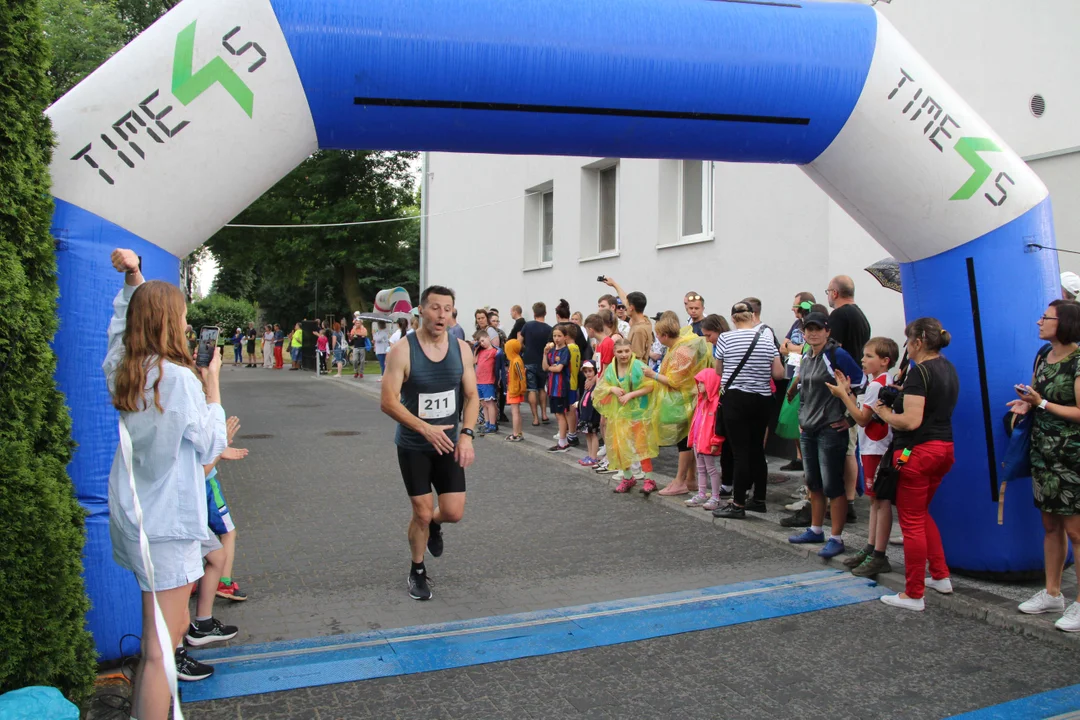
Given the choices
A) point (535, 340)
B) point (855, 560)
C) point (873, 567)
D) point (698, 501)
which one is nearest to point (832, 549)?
point (855, 560)

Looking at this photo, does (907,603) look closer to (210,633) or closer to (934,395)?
(934,395)

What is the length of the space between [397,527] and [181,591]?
3.96 metres

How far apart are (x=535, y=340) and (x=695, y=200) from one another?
3129 millimetres

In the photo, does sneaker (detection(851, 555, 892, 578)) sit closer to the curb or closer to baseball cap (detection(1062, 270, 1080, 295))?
the curb

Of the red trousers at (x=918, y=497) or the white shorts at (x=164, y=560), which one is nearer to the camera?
the white shorts at (x=164, y=560)

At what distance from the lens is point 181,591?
320 cm

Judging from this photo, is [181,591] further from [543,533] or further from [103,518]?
[543,533]

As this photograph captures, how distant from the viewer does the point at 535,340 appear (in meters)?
12.2

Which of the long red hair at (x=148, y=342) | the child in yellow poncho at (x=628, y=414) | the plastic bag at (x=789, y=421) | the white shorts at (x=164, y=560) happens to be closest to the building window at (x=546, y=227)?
the child in yellow poncho at (x=628, y=414)

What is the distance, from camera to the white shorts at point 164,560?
313cm

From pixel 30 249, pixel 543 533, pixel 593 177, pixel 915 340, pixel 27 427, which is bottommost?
pixel 543 533

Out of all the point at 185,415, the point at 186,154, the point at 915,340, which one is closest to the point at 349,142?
the point at 186,154

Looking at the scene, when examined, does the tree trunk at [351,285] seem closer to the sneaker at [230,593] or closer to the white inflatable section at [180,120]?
the sneaker at [230,593]

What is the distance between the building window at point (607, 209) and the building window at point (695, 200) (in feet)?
6.79
